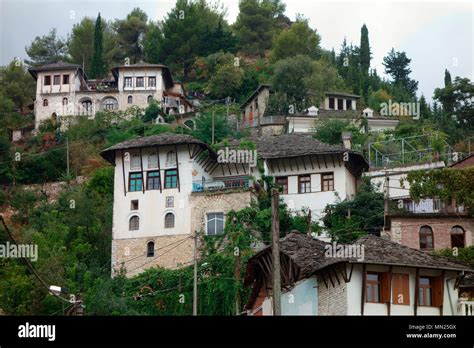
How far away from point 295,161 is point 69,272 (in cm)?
1379

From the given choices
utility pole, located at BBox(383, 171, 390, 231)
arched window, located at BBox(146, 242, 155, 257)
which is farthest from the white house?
arched window, located at BBox(146, 242, 155, 257)

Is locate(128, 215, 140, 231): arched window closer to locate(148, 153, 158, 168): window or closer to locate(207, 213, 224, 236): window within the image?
locate(148, 153, 158, 168): window

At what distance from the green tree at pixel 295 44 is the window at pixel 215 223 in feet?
149

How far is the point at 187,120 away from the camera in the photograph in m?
79.8

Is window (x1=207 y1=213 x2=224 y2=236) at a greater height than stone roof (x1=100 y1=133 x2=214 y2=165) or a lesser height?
lesser

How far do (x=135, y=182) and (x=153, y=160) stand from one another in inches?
60.8

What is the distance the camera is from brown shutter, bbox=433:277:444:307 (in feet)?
106

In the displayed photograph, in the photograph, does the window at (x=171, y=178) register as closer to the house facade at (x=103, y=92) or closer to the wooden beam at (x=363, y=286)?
the wooden beam at (x=363, y=286)

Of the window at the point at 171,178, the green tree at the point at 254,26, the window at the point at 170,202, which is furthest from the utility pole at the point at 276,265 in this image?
the green tree at the point at 254,26

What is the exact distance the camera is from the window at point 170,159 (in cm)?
5484

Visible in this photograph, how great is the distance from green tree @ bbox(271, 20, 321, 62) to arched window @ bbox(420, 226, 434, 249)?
173ft

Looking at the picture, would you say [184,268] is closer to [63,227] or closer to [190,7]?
[63,227]
